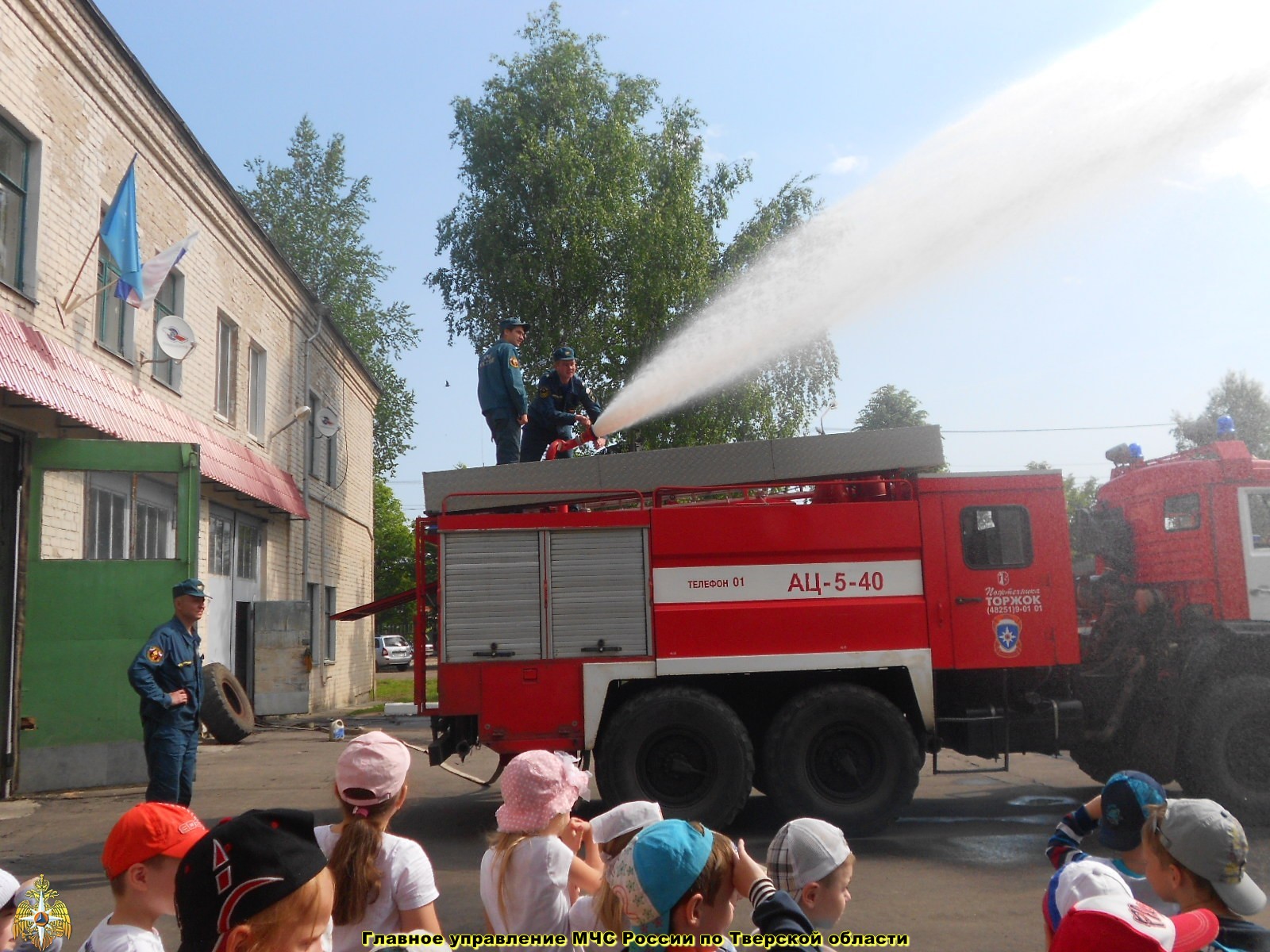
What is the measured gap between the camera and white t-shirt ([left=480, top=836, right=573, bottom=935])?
321cm

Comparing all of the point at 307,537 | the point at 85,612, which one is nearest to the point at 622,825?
the point at 85,612

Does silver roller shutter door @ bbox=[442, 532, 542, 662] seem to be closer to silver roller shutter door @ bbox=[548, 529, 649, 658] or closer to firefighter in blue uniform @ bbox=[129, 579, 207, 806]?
silver roller shutter door @ bbox=[548, 529, 649, 658]

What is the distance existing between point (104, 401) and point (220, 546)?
508 centimetres

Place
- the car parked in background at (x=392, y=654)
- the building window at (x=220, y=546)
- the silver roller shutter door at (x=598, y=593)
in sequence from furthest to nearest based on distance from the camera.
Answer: the car parked in background at (x=392, y=654) < the building window at (x=220, y=546) < the silver roller shutter door at (x=598, y=593)

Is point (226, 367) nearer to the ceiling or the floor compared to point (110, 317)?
nearer to the ceiling

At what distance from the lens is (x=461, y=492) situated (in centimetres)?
866

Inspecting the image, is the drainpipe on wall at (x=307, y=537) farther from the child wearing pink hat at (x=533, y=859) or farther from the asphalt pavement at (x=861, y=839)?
the child wearing pink hat at (x=533, y=859)

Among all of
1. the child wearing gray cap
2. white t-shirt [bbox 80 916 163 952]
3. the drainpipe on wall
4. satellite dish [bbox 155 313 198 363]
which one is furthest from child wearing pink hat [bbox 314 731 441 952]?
the drainpipe on wall

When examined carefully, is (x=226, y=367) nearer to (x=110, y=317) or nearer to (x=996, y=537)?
(x=110, y=317)

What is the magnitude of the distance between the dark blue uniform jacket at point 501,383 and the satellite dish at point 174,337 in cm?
516

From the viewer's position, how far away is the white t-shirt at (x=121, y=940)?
8.11 feet

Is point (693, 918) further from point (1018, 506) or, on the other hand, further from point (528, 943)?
point (1018, 506)

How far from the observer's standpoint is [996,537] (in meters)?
8.61

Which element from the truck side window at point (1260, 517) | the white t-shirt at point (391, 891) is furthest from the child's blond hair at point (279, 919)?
the truck side window at point (1260, 517)
